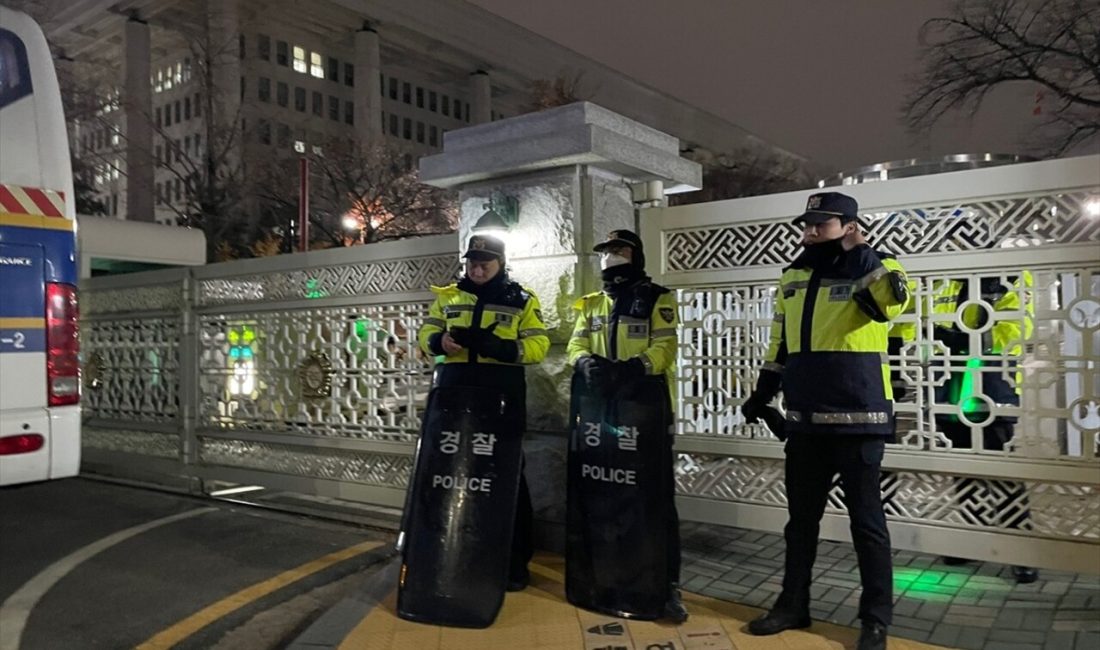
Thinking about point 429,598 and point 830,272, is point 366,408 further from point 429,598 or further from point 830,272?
point 830,272

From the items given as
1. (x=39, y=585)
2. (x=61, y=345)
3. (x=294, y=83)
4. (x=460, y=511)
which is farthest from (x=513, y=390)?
(x=294, y=83)

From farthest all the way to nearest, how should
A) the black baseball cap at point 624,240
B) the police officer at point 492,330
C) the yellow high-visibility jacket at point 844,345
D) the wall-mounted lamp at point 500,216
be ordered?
the wall-mounted lamp at point 500,216
the police officer at point 492,330
the black baseball cap at point 624,240
the yellow high-visibility jacket at point 844,345

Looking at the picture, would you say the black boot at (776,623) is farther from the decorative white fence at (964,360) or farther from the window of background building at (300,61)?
the window of background building at (300,61)

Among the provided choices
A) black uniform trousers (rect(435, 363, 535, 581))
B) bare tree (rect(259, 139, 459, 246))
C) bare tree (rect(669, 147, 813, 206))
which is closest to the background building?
bare tree (rect(259, 139, 459, 246))

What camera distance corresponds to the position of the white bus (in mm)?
4488

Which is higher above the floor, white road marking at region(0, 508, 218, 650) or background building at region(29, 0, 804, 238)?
background building at region(29, 0, 804, 238)

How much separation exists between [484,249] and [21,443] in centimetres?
271

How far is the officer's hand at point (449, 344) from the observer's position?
4.34 m

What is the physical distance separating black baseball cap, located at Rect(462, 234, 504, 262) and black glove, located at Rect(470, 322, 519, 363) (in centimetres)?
41

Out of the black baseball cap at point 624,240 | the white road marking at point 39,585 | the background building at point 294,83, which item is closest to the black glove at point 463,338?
the black baseball cap at point 624,240

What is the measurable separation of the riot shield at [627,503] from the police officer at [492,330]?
493 millimetres

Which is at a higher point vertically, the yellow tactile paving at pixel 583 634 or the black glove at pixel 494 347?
the black glove at pixel 494 347

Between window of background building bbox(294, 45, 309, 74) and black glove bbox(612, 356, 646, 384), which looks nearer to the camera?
black glove bbox(612, 356, 646, 384)

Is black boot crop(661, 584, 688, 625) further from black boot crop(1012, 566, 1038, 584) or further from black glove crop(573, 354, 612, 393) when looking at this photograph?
black boot crop(1012, 566, 1038, 584)
